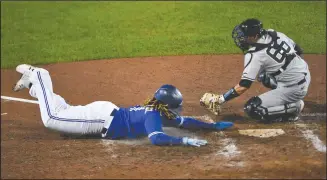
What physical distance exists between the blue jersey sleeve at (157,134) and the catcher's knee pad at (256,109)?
60.6 inches

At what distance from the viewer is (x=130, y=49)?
12961 millimetres

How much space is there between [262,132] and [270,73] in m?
0.91

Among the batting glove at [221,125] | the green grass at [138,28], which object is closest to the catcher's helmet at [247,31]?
the batting glove at [221,125]

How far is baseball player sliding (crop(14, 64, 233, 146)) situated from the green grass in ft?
15.6

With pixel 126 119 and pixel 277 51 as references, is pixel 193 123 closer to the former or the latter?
pixel 126 119

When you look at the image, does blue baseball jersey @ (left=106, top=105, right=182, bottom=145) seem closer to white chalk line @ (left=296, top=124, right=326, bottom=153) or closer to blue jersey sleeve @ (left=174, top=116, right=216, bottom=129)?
blue jersey sleeve @ (left=174, top=116, right=216, bottom=129)

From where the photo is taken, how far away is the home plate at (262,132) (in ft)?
23.7

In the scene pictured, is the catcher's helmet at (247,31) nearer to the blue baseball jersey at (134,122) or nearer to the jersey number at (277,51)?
the jersey number at (277,51)

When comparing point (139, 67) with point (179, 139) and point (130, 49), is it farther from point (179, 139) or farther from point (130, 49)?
point (179, 139)

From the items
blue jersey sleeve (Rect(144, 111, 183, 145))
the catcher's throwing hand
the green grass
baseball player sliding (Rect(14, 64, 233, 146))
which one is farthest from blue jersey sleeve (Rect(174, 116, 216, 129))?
the green grass

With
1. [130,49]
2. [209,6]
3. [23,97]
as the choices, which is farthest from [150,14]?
[23,97]

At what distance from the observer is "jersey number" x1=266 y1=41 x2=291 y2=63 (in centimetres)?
743

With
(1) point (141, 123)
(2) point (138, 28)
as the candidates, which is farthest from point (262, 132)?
(2) point (138, 28)

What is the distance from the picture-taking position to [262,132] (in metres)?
7.36
